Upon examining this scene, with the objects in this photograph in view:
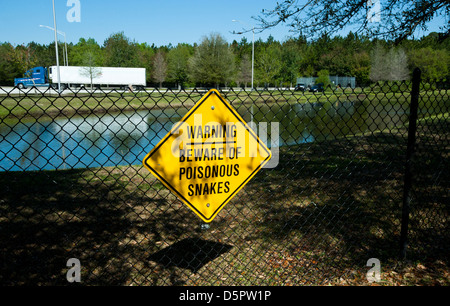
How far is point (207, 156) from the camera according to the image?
8.50 feet

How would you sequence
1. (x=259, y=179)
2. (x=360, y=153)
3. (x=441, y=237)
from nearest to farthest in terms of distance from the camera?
(x=441, y=237)
(x=259, y=179)
(x=360, y=153)

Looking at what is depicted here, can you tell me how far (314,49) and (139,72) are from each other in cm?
4587

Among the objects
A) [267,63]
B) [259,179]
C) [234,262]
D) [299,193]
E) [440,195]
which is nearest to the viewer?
[234,262]

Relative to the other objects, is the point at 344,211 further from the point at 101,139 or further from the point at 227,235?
the point at 101,139

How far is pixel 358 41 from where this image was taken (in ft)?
20.4

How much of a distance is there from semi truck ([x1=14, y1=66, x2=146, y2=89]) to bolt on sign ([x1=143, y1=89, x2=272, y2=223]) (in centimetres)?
4197

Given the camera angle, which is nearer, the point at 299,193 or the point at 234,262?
the point at 234,262

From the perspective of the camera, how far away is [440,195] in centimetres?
505

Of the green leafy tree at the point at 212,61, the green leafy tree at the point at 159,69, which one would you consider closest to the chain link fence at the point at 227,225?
the green leafy tree at the point at 212,61
